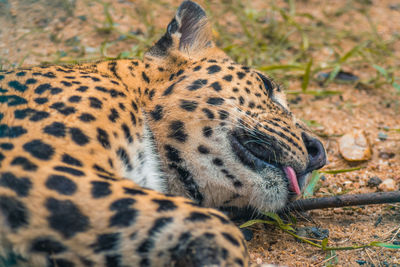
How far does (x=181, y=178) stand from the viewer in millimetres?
2471

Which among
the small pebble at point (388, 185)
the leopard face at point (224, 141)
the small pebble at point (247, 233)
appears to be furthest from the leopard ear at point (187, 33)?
the small pebble at point (388, 185)

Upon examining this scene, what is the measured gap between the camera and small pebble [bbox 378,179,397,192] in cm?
317

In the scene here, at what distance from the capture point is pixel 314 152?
2857 mm

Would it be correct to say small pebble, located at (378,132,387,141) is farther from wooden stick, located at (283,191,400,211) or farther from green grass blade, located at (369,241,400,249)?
green grass blade, located at (369,241,400,249)

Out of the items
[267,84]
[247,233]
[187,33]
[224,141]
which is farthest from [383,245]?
[187,33]

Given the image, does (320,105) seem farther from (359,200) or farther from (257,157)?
(257,157)

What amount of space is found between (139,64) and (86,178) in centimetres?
118

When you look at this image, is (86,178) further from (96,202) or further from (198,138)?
(198,138)

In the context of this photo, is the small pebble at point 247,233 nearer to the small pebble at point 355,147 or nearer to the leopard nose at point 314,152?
the leopard nose at point 314,152

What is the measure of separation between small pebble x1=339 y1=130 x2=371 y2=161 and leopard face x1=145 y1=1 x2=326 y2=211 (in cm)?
91

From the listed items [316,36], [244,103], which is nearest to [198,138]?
[244,103]

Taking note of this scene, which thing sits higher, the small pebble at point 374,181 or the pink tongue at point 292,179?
the pink tongue at point 292,179

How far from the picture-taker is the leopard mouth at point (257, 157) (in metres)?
2.49

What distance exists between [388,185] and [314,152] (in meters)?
0.75
